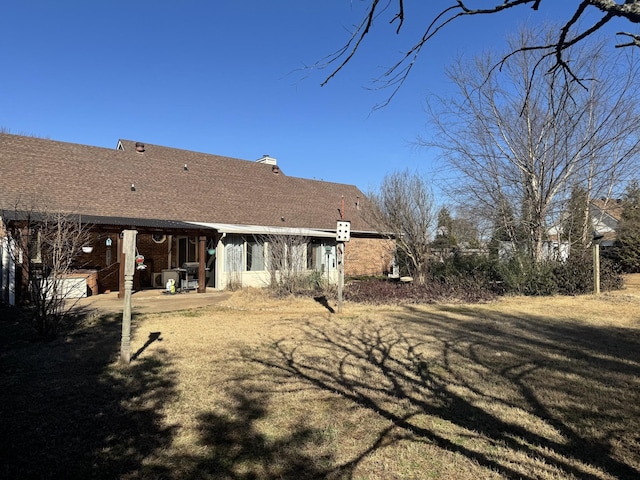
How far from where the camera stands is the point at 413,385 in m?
5.30

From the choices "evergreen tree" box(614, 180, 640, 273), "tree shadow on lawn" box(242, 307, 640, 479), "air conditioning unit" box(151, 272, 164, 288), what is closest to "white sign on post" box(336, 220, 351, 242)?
"tree shadow on lawn" box(242, 307, 640, 479)

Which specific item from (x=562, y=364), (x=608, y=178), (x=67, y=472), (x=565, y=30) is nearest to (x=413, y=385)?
(x=562, y=364)

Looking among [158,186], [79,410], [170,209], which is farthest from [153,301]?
[79,410]

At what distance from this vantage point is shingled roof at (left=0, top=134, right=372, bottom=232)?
52.9ft

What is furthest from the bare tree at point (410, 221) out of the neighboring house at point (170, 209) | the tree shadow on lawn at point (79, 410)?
the tree shadow on lawn at point (79, 410)

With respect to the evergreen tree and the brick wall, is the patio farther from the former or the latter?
the evergreen tree

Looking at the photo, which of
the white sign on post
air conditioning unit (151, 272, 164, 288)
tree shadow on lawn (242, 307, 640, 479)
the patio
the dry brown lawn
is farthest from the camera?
air conditioning unit (151, 272, 164, 288)

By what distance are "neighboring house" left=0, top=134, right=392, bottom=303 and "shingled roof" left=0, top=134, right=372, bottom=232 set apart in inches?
2.0

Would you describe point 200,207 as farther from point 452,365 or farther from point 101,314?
point 452,365

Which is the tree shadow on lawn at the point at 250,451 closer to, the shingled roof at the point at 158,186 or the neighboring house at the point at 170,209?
the neighboring house at the point at 170,209

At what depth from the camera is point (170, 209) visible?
18406 mm

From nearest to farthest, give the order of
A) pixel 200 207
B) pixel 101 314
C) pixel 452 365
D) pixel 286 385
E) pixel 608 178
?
pixel 286 385 < pixel 452 365 < pixel 101 314 < pixel 608 178 < pixel 200 207

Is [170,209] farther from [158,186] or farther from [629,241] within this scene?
[629,241]

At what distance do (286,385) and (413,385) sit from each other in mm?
1568
